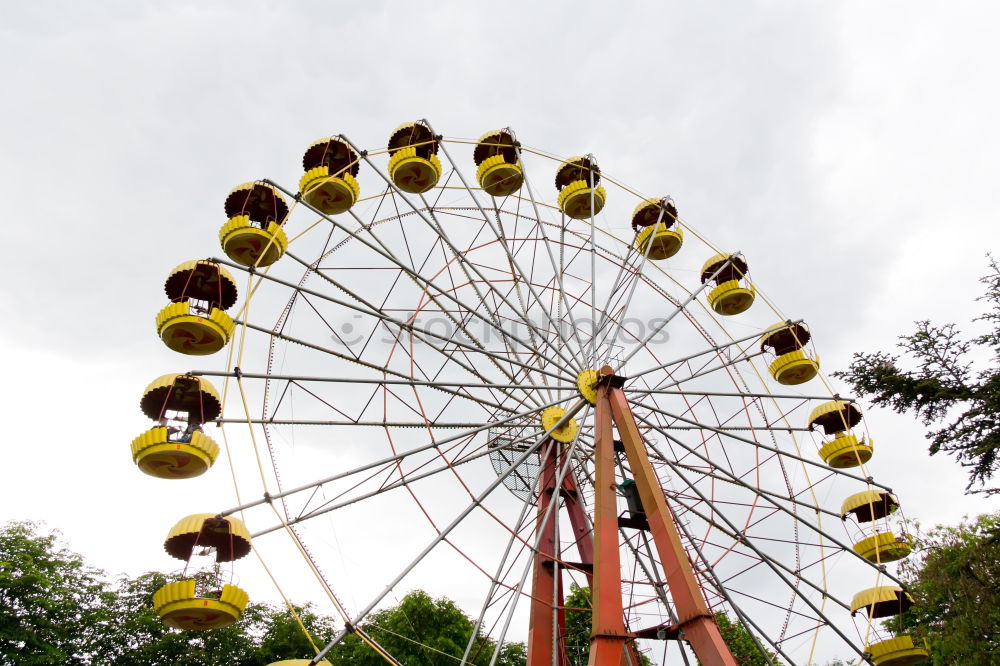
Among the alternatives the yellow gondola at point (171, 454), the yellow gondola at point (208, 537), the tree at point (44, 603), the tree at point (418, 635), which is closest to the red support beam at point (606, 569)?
the yellow gondola at point (208, 537)

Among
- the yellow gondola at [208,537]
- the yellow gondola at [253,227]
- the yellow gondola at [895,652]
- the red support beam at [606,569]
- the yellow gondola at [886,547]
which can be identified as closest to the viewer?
the red support beam at [606,569]

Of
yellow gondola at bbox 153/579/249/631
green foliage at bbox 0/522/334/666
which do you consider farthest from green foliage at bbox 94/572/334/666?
yellow gondola at bbox 153/579/249/631

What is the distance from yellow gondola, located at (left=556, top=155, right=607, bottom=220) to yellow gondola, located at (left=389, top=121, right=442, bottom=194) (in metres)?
3.98

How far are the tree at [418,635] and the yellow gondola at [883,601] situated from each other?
16.4m

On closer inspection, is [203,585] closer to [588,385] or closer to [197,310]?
[197,310]

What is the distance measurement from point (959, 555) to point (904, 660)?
3503 mm

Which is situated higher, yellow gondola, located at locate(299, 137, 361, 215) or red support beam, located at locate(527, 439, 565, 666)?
yellow gondola, located at locate(299, 137, 361, 215)

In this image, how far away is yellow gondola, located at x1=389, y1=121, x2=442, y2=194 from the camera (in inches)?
736

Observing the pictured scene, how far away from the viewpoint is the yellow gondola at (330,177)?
17516 millimetres

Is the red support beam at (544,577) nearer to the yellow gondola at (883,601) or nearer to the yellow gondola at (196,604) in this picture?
the yellow gondola at (196,604)

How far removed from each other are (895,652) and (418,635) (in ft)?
63.3

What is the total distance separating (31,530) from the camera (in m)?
28.9

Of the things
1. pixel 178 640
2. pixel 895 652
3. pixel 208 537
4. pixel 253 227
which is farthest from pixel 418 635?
pixel 253 227

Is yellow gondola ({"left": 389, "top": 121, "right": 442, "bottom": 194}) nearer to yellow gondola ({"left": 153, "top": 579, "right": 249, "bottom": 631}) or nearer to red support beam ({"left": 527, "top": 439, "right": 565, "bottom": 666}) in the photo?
red support beam ({"left": 527, "top": 439, "right": 565, "bottom": 666})
